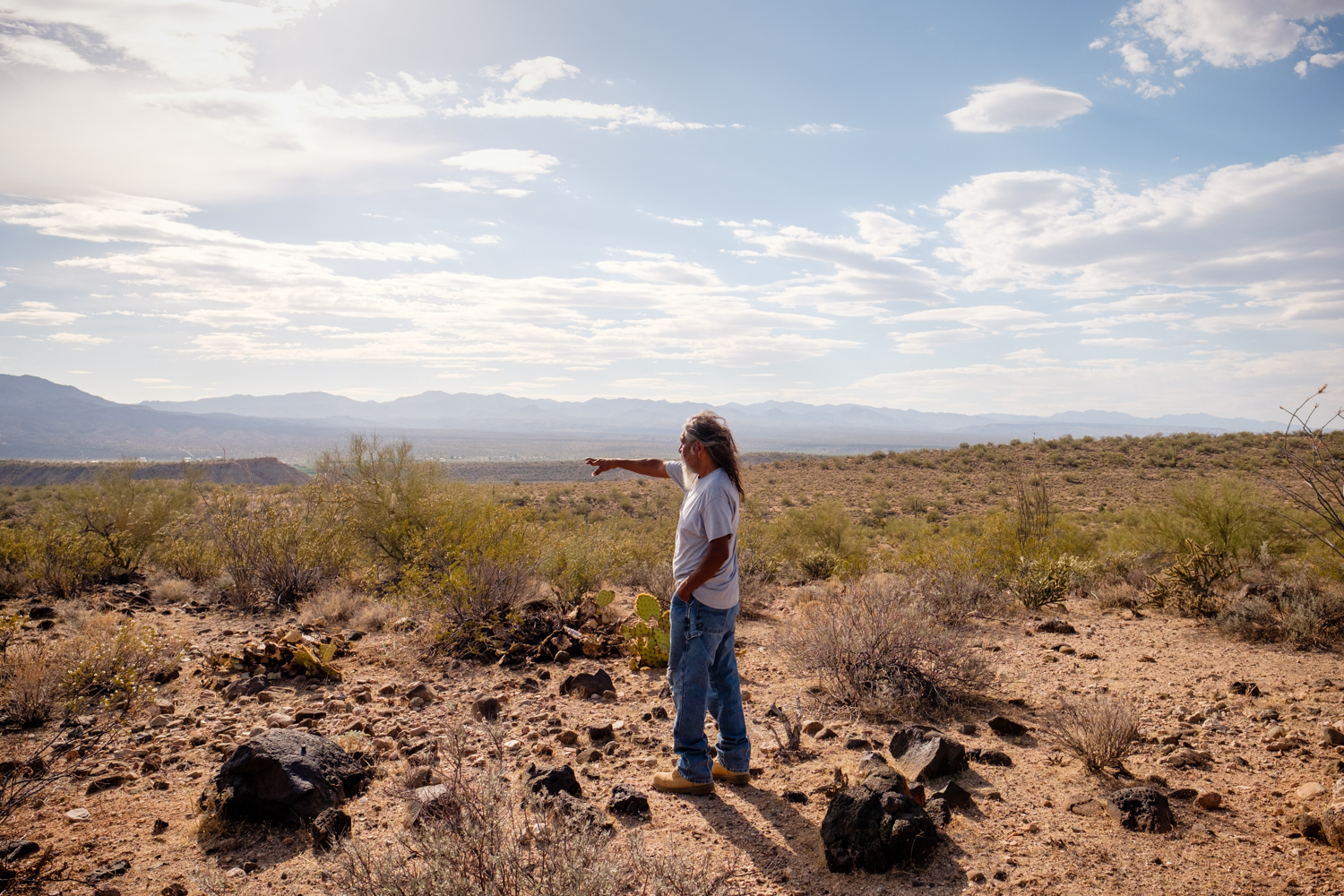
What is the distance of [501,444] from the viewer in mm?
190750

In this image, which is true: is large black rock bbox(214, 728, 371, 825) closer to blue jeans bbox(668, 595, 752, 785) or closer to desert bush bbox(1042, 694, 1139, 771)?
blue jeans bbox(668, 595, 752, 785)

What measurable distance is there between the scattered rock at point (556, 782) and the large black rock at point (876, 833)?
4.74ft

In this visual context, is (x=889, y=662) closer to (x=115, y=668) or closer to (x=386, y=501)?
(x=115, y=668)

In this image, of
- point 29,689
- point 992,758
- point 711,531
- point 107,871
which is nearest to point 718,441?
point 711,531

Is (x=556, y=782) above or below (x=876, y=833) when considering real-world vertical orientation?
below

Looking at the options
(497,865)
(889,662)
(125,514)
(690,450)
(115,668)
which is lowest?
(115,668)

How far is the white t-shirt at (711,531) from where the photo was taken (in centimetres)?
390

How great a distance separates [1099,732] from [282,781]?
4827 millimetres

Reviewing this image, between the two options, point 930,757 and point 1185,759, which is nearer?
point 930,757

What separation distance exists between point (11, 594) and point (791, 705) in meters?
11.2

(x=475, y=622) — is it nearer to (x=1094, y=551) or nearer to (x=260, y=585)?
(x=260, y=585)

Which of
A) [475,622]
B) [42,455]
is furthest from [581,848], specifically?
[42,455]

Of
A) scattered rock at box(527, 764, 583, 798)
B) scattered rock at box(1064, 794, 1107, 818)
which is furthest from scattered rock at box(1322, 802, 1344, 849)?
scattered rock at box(527, 764, 583, 798)

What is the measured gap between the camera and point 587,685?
19.7ft
